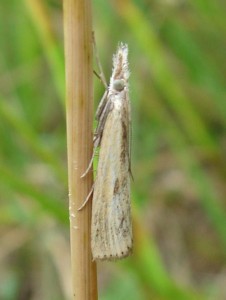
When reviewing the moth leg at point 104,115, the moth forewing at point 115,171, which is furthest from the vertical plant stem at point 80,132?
the moth leg at point 104,115

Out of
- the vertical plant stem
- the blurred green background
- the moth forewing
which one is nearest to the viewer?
the vertical plant stem

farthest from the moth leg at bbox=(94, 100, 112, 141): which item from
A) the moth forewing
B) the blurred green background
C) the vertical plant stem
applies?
the blurred green background

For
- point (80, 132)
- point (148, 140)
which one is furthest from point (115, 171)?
point (148, 140)

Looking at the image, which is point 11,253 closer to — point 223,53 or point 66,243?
point 66,243

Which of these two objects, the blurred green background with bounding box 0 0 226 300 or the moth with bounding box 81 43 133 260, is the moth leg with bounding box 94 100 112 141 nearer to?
the moth with bounding box 81 43 133 260

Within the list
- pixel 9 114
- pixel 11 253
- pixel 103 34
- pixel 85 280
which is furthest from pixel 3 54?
pixel 85 280

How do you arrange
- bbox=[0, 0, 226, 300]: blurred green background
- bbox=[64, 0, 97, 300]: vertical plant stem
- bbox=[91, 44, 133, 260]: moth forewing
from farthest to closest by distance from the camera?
bbox=[0, 0, 226, 300]: blurred green background
bbox=[91, 44, 133, 260]: moth forewing
bbox=[64, 0, 97, 300]: vertical plant stem

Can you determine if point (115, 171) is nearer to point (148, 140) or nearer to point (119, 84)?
point (119, 84)
